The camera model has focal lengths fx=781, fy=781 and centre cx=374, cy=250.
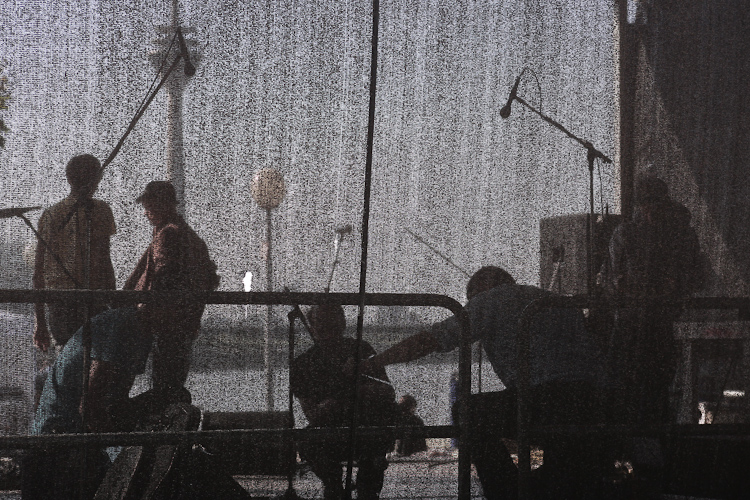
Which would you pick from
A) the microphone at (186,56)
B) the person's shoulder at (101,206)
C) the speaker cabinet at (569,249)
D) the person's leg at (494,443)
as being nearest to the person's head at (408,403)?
the person's leg at (494,443)

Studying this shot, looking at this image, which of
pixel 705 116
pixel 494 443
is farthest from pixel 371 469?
pixel 705 116

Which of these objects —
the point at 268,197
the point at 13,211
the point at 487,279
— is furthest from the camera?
the point at 487,279

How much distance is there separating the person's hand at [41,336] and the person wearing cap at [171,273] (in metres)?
0.28

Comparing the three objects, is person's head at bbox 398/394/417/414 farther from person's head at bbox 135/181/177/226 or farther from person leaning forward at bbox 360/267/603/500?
person's head at bbox 135/181/177/226

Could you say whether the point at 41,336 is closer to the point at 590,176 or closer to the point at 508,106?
the point at 508,106

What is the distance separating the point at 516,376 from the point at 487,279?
0.31m

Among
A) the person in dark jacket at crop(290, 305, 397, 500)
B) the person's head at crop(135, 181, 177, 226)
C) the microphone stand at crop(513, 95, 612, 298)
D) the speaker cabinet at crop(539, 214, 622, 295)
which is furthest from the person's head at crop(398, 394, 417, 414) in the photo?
the person's head at crop(135, 181, 177, 226)

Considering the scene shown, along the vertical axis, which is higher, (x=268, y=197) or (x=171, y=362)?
(x=268, y=197)

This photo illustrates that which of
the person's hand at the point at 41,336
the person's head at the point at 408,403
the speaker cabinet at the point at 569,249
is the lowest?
the person's head at the point at 408,403

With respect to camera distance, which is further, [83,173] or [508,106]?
[508,106]

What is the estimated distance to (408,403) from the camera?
2211 mm

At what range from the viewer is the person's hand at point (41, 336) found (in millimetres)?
2122

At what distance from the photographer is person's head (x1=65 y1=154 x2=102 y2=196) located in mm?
2053

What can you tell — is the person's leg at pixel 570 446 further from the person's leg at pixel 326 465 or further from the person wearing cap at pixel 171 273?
the person wearing cap at pixel 171 273
